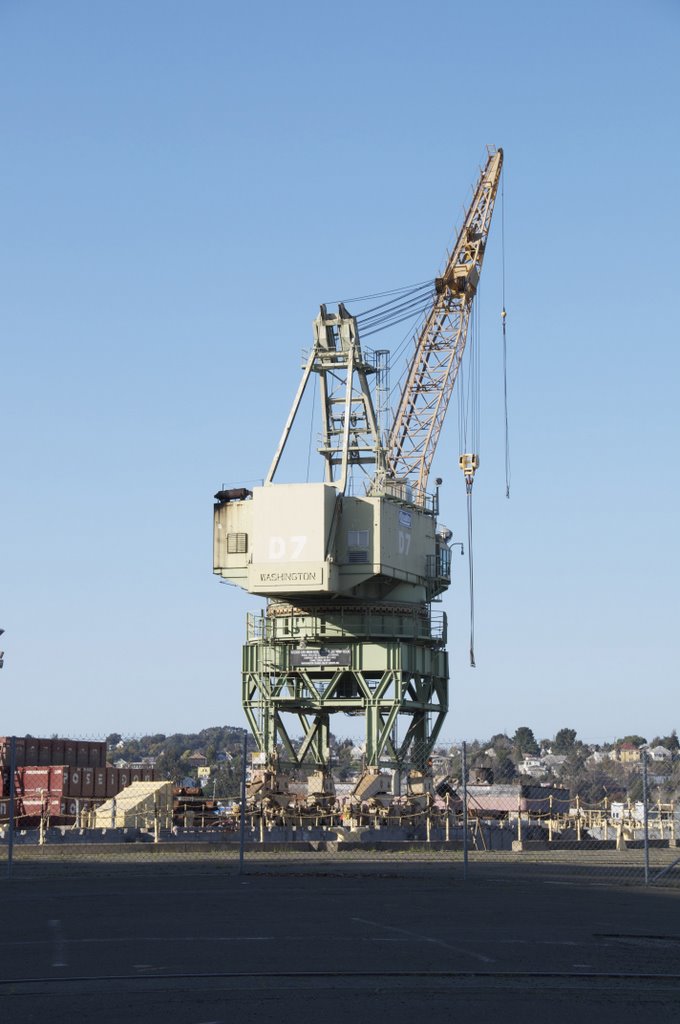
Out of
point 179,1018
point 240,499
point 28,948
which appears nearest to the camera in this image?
point 179,1018

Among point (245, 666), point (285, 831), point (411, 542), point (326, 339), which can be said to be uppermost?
point (326, 339)

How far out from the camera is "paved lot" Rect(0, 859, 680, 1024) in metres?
11.9

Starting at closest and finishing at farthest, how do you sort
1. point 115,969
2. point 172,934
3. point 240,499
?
1. point 115,969
2. point 172,934
3. point 240,499

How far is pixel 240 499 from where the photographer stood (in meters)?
66.3

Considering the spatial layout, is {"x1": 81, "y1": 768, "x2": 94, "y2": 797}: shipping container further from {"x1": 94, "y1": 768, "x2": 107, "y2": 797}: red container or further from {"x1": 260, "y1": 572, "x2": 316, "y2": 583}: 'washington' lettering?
{"x1": 260, "y1": 572, "x2": 316, "y2": 583}: 'washington' lettering

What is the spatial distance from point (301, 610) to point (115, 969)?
53.9 metres

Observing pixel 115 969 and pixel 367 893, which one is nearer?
pixel 115 969

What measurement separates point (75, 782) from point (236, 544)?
45.2ft

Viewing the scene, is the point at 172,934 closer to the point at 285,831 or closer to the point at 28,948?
the point at 28,948

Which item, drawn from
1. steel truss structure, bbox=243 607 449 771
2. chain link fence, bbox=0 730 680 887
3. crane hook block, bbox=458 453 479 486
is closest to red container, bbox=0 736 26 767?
chain link fence, bbox=0 730 680 887

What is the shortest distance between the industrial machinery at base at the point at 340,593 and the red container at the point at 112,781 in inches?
299

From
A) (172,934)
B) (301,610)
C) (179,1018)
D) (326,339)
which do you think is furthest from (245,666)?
(179,1018)

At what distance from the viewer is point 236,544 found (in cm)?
6550

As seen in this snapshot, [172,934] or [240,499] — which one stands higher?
[240,499]
